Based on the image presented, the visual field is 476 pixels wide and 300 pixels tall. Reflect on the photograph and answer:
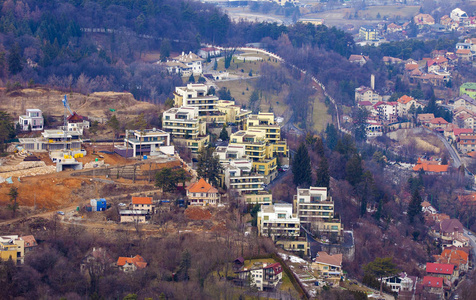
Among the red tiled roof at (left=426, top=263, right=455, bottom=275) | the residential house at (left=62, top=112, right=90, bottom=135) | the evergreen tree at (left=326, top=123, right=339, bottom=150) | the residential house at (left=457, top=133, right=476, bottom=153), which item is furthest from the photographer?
the residential house at (left=457, top=133, right=476, bottom=153)

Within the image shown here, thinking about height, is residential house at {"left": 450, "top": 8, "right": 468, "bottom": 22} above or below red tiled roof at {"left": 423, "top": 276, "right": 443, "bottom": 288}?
above

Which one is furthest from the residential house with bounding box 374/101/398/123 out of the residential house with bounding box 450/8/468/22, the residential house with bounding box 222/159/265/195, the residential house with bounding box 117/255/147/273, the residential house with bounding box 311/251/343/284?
the residential house with bounding box 450/8/468/22

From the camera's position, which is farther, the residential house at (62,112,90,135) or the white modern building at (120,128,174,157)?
the residential house at (62,112,90,135)

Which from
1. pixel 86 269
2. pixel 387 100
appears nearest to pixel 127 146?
pixel 86 269

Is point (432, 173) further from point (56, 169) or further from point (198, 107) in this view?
point (56, 169)

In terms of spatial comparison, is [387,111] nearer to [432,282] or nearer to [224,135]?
[224,135]

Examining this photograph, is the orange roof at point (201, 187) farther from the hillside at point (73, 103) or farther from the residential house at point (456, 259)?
the residential house at point (456, 259)

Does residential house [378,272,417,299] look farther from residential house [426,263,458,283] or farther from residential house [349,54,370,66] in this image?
residential house [349,54,370,66]

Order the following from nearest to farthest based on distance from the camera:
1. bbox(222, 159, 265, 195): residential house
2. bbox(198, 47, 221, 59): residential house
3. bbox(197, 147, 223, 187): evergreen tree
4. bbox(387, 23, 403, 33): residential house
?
bbox(197, 147, 223, 187): evergreen tree
bbox(222, 159, 265, 195): residential house
bbox(198, 47, 221, 59): residential house
bbox(387, 23, 403, 33): residential house
